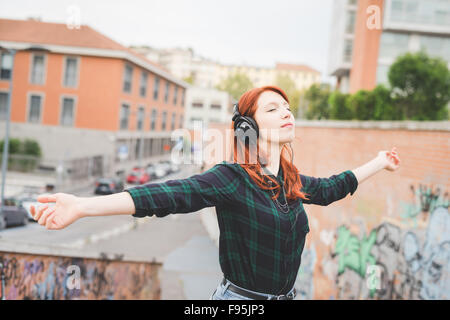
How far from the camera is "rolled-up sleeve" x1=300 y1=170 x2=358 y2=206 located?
6.79 feet

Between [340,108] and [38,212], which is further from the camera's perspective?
[340,108]

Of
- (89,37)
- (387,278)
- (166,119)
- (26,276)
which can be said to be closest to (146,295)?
(26,276)

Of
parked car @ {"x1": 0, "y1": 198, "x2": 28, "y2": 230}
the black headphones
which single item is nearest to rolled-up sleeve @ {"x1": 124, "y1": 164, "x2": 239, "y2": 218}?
the black headphones

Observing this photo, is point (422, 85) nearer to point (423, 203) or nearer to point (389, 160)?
point (423, 203)

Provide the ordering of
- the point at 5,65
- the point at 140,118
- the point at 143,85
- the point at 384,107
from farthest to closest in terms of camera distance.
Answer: the point at 140,118 < the point at 143,85 < the point at 5,65 < the point at 384,107

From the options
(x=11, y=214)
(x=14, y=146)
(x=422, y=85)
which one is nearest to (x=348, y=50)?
(x=422, y=85)

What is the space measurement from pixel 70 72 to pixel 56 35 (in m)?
2.79

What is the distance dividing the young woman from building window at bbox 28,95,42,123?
32.9m

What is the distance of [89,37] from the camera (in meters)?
30.1

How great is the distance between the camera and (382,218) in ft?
21.3

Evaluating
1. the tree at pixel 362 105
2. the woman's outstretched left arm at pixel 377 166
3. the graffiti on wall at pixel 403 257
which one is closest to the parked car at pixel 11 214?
the tree at pixel 362 105

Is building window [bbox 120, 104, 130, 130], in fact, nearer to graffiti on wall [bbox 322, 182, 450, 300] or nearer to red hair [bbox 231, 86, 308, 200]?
graffiti on wall [bbox 322, 182, 450, 300]

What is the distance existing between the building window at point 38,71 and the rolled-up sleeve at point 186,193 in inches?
1294
